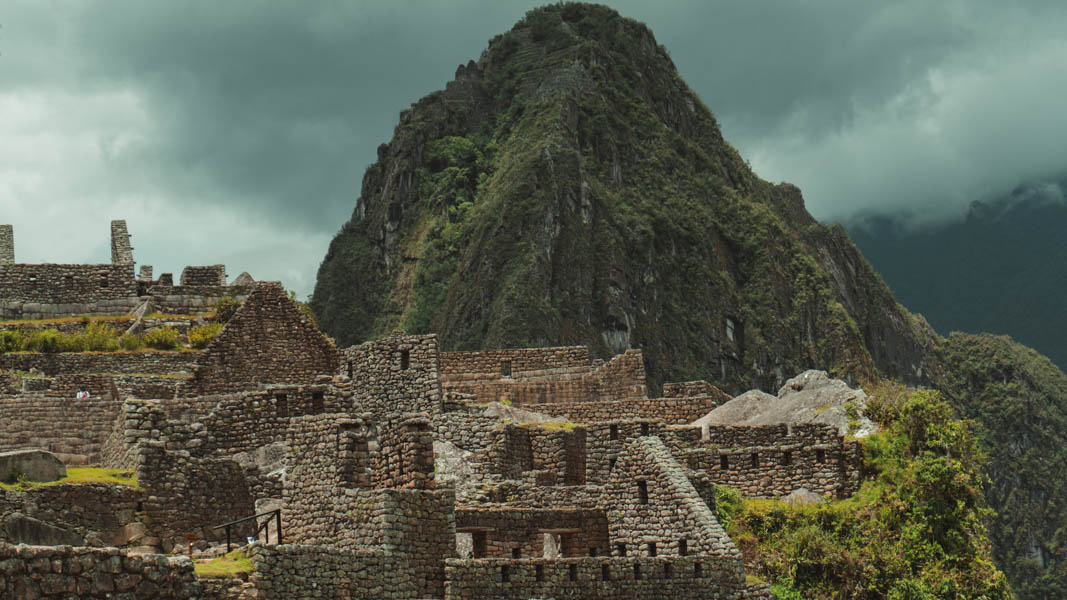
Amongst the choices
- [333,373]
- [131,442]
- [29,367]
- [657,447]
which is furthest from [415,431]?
[29,367]

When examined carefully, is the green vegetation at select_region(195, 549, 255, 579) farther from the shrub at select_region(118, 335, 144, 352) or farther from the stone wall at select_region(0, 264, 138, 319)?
the stone wall at select_region(0, 264, 138, 319)

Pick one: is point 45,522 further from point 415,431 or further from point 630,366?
point 630,366

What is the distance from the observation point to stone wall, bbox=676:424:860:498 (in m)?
29.9

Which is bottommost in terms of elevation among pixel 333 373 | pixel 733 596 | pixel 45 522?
pixel 733 596

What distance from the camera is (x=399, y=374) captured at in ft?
88.8

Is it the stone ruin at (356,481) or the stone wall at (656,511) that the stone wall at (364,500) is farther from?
the stone wall at (656,511)

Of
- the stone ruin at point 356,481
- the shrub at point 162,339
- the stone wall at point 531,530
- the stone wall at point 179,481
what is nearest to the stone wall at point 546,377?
the stone ruin at point 356,481

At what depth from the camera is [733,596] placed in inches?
→ 867

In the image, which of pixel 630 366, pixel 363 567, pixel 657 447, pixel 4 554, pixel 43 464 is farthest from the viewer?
pixel 630 366

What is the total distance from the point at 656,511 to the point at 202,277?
41.6 feet

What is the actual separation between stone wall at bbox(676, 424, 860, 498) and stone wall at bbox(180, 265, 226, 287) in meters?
10.2

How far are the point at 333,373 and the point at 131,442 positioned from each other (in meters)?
6.78

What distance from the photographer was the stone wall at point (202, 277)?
1264 inches

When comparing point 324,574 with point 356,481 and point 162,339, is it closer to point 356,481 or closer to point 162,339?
point 356,481
